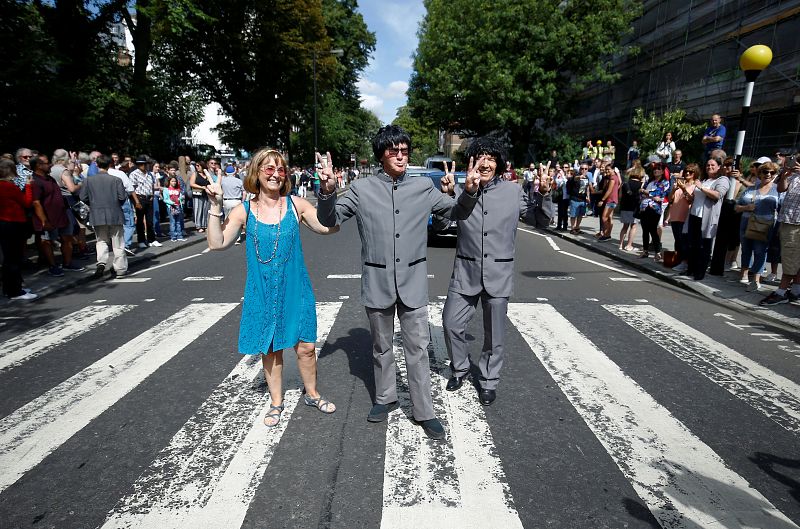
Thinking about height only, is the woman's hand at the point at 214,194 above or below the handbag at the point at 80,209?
above

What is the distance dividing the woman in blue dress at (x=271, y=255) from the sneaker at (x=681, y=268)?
7.63 meters

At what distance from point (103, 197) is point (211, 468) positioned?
7.15 meters

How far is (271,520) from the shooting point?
2.62 meters

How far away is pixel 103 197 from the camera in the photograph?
28.0ft

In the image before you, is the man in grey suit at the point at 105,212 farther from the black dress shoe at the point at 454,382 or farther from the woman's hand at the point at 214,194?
the black dress shoe at the point at 454,382

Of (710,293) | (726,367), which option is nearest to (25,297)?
(726,367)

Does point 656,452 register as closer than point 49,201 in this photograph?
Yes


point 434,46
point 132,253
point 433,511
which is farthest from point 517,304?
point 434,46

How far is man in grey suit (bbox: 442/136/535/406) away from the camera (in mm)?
3902

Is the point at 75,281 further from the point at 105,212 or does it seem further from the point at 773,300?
the point at 773,300

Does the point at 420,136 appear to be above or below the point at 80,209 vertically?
above

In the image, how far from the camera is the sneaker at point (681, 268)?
883cm

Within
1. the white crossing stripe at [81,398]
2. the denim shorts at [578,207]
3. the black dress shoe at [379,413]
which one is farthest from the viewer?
the denim shorts at [578,207]

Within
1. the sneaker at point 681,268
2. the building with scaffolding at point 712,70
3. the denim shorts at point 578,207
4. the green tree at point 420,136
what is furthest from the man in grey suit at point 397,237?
the green tree at point 420,136
